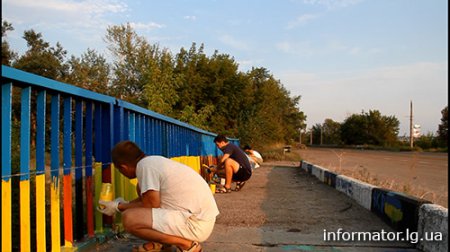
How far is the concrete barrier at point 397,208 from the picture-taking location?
3.99 meters

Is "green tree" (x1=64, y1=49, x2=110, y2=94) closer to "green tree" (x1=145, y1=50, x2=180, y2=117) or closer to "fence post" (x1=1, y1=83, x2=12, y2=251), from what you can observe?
"green tree" (x1=145, y1=50, x2=180, y2=117)

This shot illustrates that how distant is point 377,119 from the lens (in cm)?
8544

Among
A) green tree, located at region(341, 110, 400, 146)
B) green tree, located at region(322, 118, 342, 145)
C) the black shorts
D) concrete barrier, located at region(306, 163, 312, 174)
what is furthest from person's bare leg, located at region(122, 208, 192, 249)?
green tree, located at region(322, 118, 342, 145)

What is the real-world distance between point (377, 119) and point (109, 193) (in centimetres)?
8763

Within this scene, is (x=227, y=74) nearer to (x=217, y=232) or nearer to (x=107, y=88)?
(x=107, y=88)

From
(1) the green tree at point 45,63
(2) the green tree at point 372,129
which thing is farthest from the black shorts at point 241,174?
(2) the green tree at point 372,129

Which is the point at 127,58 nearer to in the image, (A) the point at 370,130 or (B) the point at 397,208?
(B) the point at 397,208

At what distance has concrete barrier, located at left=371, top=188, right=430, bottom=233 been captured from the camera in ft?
13.1

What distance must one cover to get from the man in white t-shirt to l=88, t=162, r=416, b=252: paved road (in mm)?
642

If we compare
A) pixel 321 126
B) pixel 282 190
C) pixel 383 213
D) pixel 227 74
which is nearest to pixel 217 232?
pixel 383 213

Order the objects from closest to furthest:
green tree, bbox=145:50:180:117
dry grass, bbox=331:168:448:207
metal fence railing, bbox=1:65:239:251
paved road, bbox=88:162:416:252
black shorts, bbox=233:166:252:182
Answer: metal fence railing, bbox=1:65:239:251 < paved road, bbox=88:162:416:252 < dry grass, bbox=331:168:448:207 < black shorts, bbox=233:166:252:182 < green tree, bbox=145:50:180:117

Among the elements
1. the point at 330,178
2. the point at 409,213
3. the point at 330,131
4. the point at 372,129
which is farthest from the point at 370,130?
the point at 409,213

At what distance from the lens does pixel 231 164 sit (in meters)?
8.29

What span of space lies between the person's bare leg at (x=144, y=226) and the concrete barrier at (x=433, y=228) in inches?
77.5
